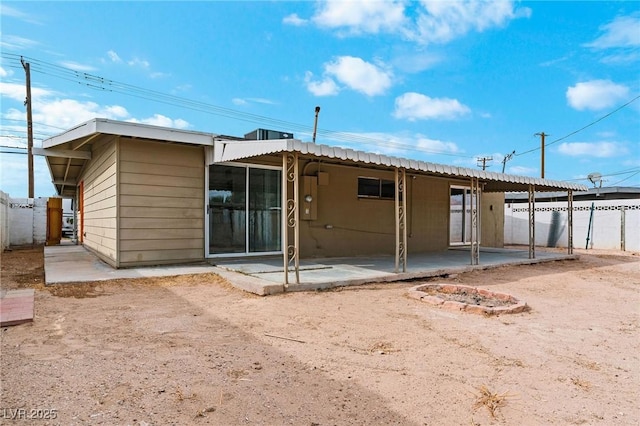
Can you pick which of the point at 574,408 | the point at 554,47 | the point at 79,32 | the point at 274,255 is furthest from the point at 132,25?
the point at 554,47

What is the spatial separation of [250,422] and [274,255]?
6.12 meters

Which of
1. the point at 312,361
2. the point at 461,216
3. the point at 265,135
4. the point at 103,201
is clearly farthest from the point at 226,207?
the point at 461,216

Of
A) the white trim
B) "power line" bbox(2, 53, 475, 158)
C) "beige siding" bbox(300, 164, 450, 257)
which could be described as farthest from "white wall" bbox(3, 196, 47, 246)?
"beige siding" bbox(300, 164, 450, 257)

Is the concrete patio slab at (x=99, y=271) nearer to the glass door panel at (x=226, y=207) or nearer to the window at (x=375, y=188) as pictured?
the glass door panel at (x=226, y=207)

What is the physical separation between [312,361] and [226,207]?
5069mm

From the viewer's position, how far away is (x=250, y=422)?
6.38ft

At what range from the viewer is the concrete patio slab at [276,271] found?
5344 millimetres

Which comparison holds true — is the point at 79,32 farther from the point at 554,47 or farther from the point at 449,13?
the point at 554,47

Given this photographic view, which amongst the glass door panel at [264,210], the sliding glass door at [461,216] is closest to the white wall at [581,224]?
the sliding glass door at [461,216]

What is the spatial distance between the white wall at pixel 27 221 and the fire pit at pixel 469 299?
15.2 metres

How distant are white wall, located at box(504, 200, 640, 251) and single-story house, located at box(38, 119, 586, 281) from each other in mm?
5054

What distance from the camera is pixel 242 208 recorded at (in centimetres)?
751

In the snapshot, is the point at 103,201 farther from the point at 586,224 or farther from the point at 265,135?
the point at 586,224

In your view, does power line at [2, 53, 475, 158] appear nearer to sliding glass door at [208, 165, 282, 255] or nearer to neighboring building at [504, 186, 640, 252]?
neighboring building at [504, 186, 640, 252]
